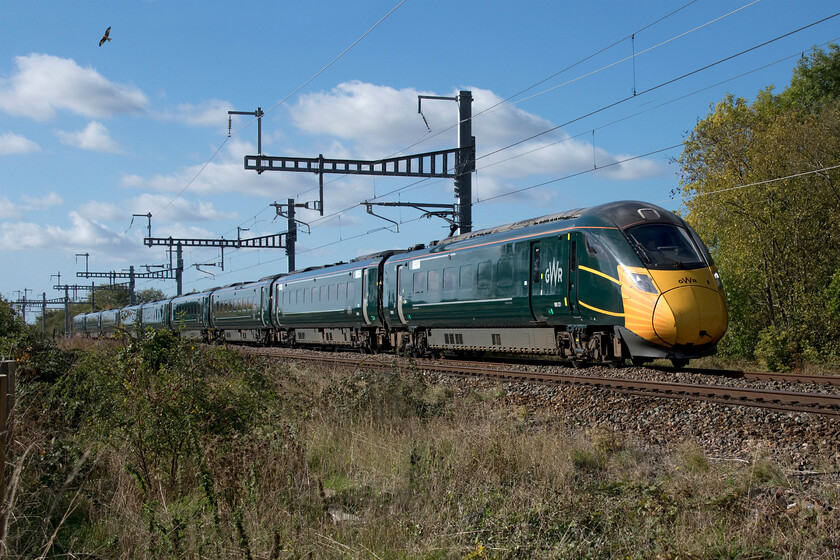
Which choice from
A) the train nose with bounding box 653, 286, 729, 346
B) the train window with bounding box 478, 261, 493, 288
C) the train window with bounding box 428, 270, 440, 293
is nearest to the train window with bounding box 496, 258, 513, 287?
the train window with bounding box 478, 261, 493, 288

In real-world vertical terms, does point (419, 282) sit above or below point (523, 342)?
above

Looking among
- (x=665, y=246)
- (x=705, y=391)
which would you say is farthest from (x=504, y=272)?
(x=705, y=391)

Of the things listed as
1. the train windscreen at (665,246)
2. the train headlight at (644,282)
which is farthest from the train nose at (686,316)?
the train windscreen at (665,246)

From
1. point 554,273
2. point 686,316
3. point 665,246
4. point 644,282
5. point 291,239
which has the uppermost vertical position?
point 291,239

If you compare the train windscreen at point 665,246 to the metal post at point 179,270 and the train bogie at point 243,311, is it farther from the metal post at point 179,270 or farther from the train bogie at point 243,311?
the metal post at point 179,270

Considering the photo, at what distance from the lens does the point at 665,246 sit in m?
13.9

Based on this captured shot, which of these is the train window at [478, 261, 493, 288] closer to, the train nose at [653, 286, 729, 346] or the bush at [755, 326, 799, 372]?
the train nose at [653, 286, 729, 346]

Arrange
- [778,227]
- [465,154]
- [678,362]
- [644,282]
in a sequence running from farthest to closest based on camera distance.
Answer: [778,227] → [465,154] → [678,362] → [644,282]

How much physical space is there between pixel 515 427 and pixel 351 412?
2231 mm

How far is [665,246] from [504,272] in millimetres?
4115

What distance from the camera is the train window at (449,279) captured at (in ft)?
63.0

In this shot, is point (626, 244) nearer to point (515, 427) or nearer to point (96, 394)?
point (515, 427)

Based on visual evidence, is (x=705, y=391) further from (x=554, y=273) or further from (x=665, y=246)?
(x=554, y=273)

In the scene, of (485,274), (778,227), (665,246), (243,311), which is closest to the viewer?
(665,246)
